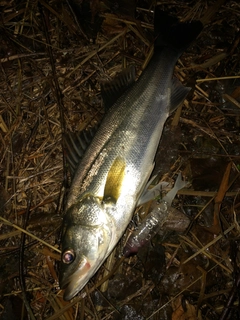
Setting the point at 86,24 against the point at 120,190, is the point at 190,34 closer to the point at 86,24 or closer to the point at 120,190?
the point at 86,24

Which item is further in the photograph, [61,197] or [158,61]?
[61,197]

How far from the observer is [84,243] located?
2518mm

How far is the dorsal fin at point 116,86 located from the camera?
308 centimetres

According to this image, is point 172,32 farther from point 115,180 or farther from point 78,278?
point 78,278

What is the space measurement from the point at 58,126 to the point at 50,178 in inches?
26.2

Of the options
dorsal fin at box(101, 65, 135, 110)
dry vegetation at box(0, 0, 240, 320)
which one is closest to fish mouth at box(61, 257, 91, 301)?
dry vegetation at box(0, 0, 240, 320)

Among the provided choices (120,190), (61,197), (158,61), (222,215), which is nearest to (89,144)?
(120,190)

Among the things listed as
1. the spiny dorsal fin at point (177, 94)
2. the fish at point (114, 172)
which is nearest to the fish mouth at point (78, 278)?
the fish at point (114, 172)

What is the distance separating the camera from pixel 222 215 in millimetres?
3152

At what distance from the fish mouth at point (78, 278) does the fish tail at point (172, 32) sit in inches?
94.2

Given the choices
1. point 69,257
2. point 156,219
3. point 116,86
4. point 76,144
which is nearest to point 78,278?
point 69,257

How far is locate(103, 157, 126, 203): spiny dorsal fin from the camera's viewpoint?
2.62 metres

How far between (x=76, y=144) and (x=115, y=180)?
24.1 inches

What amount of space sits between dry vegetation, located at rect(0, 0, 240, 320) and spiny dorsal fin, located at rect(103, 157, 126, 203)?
717mm
